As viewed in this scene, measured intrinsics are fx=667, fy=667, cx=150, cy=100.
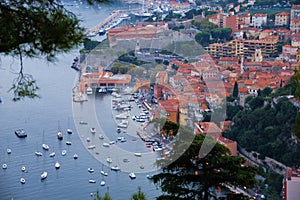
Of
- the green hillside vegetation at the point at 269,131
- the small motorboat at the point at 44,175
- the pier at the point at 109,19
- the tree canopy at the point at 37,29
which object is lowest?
the pier at the point at 109,19

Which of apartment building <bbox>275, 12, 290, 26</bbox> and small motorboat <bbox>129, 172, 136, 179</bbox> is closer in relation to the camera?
small motorboat <bbox>129, 172, 136, 179</bbox>

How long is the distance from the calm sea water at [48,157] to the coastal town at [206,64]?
0.61 metres

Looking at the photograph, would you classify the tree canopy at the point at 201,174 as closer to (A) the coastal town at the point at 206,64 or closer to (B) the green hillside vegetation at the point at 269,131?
(A) the coastal town at the point at 206,64

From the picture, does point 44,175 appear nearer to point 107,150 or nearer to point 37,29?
point 107,150

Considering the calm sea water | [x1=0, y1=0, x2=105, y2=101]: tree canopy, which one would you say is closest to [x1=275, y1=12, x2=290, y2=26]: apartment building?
the calm sea water

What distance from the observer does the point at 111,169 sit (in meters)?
6.46

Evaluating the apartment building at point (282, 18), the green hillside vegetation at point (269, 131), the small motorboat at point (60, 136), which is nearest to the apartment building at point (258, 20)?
the apartment building at point (282, 18)

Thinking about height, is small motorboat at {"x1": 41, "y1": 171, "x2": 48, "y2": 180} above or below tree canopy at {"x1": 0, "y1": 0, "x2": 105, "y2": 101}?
below

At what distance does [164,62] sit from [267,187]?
17.9 feet

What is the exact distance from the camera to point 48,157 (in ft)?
22.4

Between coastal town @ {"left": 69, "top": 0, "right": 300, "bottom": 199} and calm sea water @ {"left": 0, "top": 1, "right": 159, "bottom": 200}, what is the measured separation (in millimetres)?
607

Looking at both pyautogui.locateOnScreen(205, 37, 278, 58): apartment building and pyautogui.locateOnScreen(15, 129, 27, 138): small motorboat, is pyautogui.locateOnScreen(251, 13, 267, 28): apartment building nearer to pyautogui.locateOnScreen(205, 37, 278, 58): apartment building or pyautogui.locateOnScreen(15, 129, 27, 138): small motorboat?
pyautogui.locateOnScreen(205, 37, 278, 58): apartment building

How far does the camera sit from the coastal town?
25.3 feet

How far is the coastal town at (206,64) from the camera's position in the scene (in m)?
7.73
